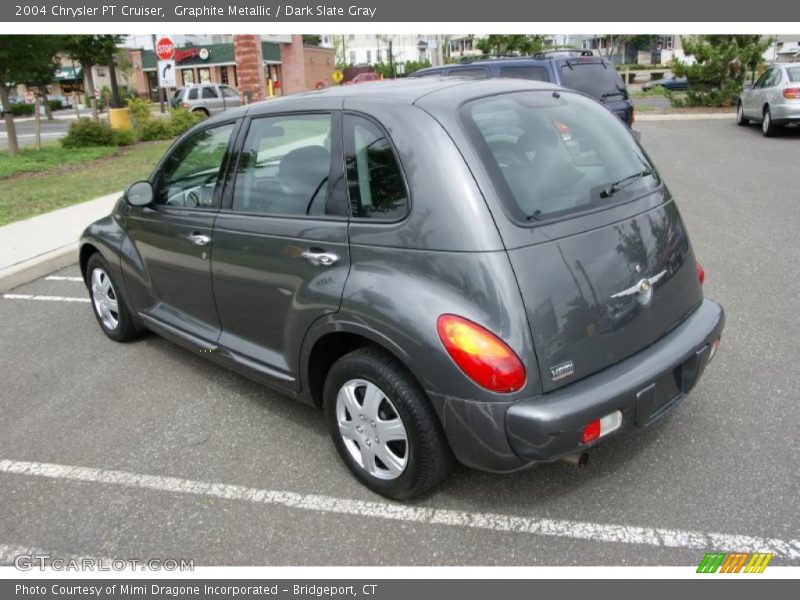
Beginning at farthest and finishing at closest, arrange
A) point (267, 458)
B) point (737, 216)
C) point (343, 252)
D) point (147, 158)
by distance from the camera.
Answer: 1. point (147, 158)
2. point (737, 216)
3. point (267, 458)
4. point (343, 252)

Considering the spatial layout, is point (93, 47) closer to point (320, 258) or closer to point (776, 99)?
point (776, 99)

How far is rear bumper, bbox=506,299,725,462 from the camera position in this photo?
250cm

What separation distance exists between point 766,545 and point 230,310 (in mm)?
2714

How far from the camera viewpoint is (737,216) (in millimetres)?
7930

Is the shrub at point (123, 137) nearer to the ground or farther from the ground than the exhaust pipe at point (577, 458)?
farther from the ground

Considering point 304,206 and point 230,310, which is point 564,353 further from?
point 230,310

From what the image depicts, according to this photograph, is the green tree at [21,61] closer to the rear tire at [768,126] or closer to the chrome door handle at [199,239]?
the chrome door handle at [199,239]

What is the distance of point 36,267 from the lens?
23.3ft

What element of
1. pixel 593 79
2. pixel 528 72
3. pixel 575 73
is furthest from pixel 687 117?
pixel 528 72

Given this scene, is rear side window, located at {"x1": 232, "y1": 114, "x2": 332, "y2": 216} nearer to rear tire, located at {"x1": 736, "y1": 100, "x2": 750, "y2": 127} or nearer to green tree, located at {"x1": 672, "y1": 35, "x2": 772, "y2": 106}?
rear tire, located at {"x1": 736, "y1": 100, "x2": 750, "y2": 127}

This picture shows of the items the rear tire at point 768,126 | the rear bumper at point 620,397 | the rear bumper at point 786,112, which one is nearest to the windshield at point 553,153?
the rear bumper at point 620,397

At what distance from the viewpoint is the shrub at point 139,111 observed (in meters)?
21.1

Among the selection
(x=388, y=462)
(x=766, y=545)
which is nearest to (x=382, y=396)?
(x=388, y=462)

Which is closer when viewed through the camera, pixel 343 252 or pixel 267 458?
pixel 343 252
